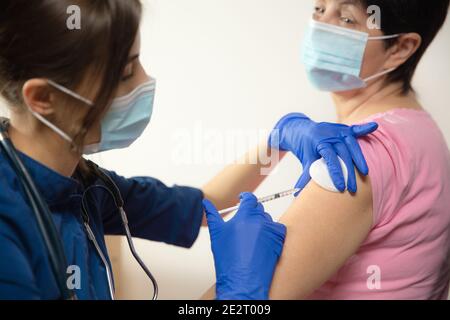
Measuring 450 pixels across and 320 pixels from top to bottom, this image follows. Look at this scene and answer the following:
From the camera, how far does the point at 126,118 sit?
3.39 feet

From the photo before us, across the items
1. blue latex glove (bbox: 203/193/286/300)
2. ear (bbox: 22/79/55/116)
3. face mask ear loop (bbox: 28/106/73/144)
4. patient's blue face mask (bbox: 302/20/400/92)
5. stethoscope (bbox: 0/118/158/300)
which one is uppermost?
patient's blue face mask (bbox: 302/20/400/92)

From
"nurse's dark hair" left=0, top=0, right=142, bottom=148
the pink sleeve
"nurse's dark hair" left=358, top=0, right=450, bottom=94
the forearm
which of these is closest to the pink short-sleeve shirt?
the pink sleeve

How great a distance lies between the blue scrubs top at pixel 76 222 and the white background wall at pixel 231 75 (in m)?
0.27

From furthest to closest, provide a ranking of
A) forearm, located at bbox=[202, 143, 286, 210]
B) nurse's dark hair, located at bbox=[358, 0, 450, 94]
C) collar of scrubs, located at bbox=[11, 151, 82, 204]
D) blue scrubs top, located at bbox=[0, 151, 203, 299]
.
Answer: forearm, located at bbox=[202, 143, 286, 210] → nurse's dark hair, located at bbox=[358, 0, 450, 94] → collar of scrubs, located at bbox=[11, 151, 82, 204] → blue scrubs top, located at bbox=[0, 151, 203, 299]

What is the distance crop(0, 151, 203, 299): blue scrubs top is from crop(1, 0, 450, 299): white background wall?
0.27 metres

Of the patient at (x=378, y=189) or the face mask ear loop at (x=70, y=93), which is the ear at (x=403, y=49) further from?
the face mask ear loop at (x=70, y=93)

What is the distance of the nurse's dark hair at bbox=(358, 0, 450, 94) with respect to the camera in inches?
44.3

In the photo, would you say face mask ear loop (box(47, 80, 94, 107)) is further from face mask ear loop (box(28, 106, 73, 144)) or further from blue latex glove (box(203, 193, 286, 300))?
blue latex glove (box(203, 193, 286, 300))

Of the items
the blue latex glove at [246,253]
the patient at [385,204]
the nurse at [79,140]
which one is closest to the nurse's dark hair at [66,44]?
the nurse at [79,140]

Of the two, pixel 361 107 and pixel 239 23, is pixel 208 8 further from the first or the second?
pixel 361 107

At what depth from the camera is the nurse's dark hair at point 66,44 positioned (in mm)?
873

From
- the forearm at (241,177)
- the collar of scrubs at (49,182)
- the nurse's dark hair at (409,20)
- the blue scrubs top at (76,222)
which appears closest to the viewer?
the blue scrubs top at (76,222)
